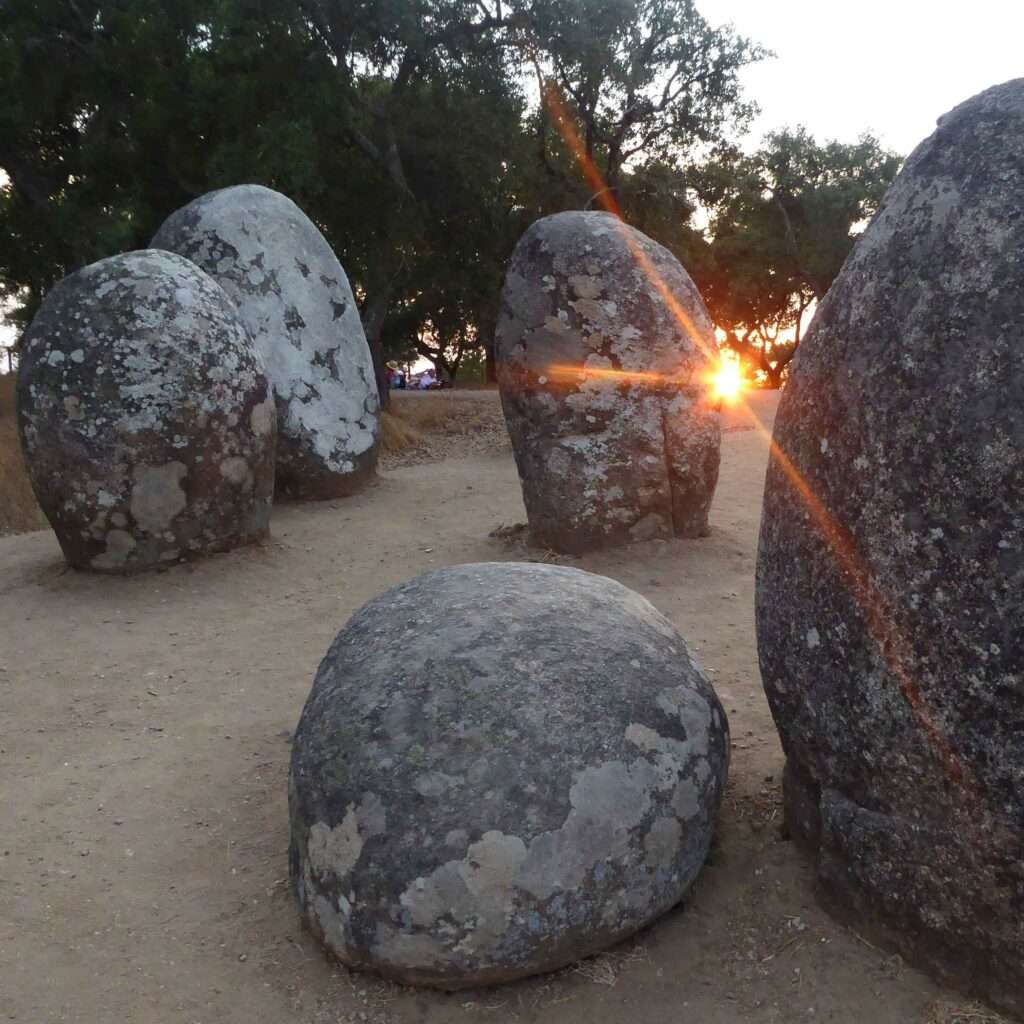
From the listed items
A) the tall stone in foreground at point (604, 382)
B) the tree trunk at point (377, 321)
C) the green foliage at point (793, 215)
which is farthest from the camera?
the green foliage at point (793, 215)

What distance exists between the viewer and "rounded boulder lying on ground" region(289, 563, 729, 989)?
2.74 meters

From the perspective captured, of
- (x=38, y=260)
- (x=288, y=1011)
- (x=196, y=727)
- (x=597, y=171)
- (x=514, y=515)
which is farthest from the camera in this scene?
(x=597, y=171)

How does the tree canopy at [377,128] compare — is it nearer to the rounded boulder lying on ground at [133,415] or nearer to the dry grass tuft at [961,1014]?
the rounded boulder lying on ground at [133,415]

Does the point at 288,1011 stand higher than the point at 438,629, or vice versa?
the point at 438,629

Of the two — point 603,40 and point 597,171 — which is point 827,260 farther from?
point 603,40

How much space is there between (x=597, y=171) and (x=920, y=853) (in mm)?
16103

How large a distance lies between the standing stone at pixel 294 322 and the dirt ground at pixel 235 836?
2.11 metres

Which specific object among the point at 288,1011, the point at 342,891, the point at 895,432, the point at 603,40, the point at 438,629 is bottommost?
the point at 288,1011

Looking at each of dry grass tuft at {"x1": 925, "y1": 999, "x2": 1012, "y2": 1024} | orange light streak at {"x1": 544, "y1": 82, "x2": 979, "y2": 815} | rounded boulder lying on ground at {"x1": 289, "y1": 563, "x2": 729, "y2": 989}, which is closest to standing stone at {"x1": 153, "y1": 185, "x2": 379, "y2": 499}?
rounded boulder lying on ground at {"x1": 289, "y1": 563, "x2": 729, "y2": 989}

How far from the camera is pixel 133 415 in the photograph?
21.7ft

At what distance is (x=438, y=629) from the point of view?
3.22 metres

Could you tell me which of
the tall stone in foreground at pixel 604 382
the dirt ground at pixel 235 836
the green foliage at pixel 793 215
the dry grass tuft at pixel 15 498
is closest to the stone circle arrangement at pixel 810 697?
the dirt ground at pixel 235 836

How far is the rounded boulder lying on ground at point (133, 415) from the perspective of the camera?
6.62 m

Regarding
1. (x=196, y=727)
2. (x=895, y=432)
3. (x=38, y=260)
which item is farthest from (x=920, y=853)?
(x=38, y=260)
